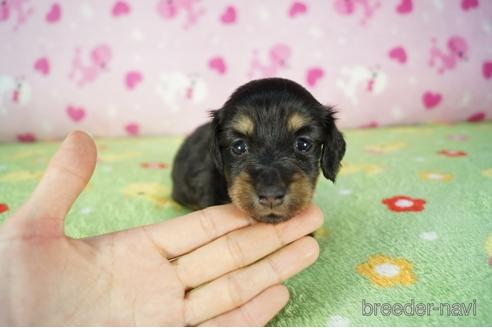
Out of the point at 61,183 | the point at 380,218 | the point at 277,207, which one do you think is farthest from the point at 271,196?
the point at 380,218

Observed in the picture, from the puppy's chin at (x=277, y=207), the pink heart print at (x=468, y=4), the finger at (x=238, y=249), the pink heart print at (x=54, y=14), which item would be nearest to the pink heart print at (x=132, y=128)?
the pink heart print at (x=54, y=14)

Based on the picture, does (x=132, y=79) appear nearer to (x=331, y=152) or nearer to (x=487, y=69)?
(x=331, y=152)

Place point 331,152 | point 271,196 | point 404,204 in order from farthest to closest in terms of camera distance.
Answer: point 404,204, point 331,152, point 271,196

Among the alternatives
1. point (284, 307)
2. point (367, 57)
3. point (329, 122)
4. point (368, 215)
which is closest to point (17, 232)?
point (284, 307)

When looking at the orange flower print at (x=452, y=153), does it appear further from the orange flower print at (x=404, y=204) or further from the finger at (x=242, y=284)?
the finger at (x=242, y=284)

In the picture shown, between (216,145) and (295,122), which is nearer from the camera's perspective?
(295,122)

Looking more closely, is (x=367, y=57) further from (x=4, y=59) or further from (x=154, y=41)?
(x=4, y=59)
